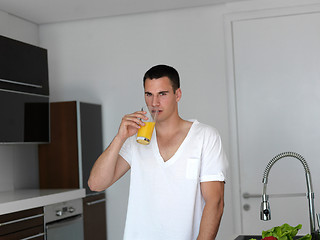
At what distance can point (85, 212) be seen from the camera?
4129mm

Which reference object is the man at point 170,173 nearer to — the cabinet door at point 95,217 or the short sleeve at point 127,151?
the short sleeve at point 127,151

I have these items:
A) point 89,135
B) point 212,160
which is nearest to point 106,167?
point 212,160

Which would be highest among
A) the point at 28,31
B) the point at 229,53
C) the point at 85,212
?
the point at 28,31

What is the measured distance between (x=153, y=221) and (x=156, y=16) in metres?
2.59

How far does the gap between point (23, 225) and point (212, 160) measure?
1.58 meters

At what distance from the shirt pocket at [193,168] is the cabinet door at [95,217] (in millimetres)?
2049

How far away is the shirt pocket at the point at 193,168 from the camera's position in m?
2.25

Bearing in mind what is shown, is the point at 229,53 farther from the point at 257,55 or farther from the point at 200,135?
the point at 200,135

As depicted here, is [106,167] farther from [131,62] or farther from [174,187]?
[131,62]

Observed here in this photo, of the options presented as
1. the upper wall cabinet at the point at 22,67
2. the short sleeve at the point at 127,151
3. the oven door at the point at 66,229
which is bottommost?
the oven door at the point at 66,229

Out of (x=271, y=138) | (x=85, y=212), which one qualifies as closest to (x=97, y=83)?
(x=85, y=212)

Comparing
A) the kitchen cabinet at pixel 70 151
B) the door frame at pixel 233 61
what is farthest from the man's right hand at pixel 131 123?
the door frame at pixel 233 61

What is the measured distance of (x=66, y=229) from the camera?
3775 millimetres

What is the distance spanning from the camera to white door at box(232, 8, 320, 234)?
4074mm
